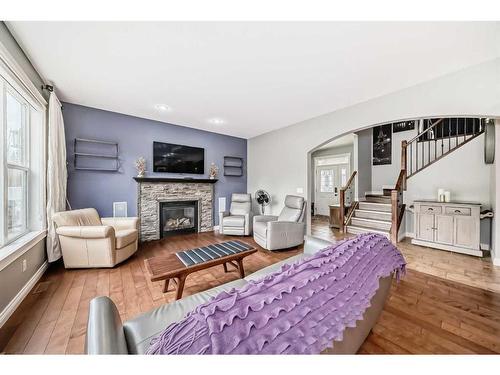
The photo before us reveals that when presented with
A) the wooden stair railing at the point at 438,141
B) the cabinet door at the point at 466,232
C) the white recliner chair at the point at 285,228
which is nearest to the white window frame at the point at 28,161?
the white recliner chair at the point at 285,228

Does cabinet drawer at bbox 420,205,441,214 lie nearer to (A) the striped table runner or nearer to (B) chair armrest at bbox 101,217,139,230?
(A) the striped table runner

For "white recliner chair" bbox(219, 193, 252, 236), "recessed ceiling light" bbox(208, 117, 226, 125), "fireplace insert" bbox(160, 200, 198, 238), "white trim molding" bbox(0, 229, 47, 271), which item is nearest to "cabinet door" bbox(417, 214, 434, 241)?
"white recliner chair" bbox(219, 193, 252, 236)

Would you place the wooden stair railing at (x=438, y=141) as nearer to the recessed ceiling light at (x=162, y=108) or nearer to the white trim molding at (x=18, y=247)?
the recessed ceiling light at (x=162, y=108)

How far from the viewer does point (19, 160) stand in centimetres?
229

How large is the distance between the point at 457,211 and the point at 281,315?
4.34 m

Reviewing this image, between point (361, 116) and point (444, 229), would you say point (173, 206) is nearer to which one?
point (361, 116)

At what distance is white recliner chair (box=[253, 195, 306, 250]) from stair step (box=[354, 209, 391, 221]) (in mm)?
2042

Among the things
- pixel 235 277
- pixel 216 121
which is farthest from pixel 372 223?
pixel 216 121

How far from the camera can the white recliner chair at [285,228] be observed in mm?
3252

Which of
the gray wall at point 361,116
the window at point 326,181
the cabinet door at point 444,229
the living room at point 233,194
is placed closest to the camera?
the living room at point 233,194

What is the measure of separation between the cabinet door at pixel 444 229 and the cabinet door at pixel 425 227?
8 centimetres

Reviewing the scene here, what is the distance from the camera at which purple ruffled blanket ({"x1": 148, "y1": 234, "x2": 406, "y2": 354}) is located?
24.7 inches
